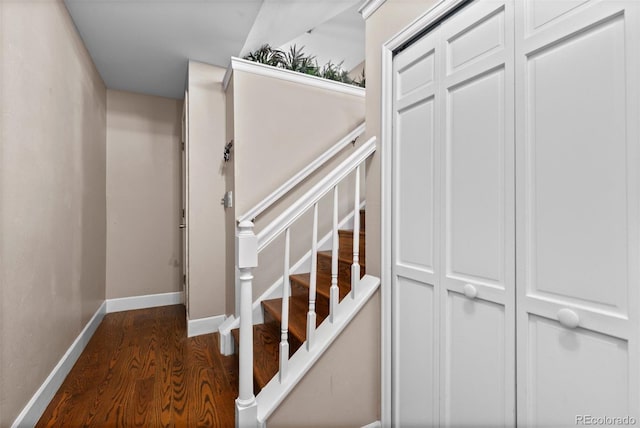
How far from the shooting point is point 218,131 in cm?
268

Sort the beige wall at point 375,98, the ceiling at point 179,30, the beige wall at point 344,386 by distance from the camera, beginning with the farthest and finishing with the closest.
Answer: the ceiling at point 179,30 < the beige wall at point 375,98 < the beige wall at point 344,386

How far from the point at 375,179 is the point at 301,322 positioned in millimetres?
918

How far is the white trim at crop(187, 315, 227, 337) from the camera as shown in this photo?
2518 mm

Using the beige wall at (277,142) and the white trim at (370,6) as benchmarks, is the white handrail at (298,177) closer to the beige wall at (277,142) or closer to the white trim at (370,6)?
the beige wall at (277,142)

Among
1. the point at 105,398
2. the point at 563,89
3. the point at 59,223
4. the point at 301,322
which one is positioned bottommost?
the point at 105,398

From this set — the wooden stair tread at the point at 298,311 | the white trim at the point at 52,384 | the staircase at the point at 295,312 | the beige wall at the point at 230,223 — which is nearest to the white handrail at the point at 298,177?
the beige wall at the point at 230,223

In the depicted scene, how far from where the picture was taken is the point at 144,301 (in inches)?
129

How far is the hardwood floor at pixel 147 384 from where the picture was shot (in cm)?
157

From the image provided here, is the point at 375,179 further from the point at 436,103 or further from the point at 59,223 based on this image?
the point at 59,223

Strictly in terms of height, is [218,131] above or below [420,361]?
above

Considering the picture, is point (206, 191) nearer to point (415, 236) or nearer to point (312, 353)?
point (312, 353)

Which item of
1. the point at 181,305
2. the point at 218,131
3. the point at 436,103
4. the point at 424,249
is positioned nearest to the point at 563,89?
the point at 436,103

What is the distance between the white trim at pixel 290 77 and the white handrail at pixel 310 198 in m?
1.25

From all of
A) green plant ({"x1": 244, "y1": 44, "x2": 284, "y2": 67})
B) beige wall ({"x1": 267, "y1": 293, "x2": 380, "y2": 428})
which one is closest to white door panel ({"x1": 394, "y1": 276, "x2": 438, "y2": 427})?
beige wall ({"x1": 267, "y1": 293, "x2": 380, "y2": 428})
